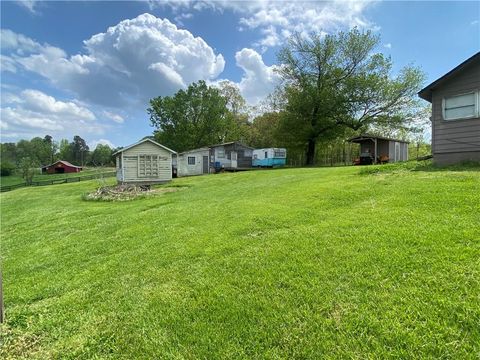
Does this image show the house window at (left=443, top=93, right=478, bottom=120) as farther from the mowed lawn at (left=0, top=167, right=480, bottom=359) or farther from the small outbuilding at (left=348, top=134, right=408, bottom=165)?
the small outbuilding at (left=348, top=134, right=408, bottom=165)

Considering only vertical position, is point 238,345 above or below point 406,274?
below

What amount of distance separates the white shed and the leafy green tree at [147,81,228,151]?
20.8 m

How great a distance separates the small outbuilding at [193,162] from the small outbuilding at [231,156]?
821mm

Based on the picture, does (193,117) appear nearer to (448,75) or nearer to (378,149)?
(378,149)

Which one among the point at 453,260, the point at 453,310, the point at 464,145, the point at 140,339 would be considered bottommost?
the point at 140,339

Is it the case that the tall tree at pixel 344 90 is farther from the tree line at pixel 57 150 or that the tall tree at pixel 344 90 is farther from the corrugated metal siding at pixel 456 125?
the tree line at pixel 57 150

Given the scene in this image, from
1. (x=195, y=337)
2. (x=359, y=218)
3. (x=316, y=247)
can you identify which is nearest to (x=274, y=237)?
(x=316, y=247)

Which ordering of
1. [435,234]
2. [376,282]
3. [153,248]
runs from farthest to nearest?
[153,248], [435,234], [376,282]

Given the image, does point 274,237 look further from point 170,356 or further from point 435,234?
point 170,356

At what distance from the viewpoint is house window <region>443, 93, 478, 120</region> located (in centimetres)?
900

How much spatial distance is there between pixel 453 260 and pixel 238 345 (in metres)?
2.49

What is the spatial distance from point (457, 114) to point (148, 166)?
1781 cm

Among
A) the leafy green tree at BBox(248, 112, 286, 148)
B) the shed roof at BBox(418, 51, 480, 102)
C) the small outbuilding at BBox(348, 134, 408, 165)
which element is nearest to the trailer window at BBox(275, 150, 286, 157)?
the small outbuilding at BBox(348, 134, 408, 165)

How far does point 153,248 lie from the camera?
5.27 m
